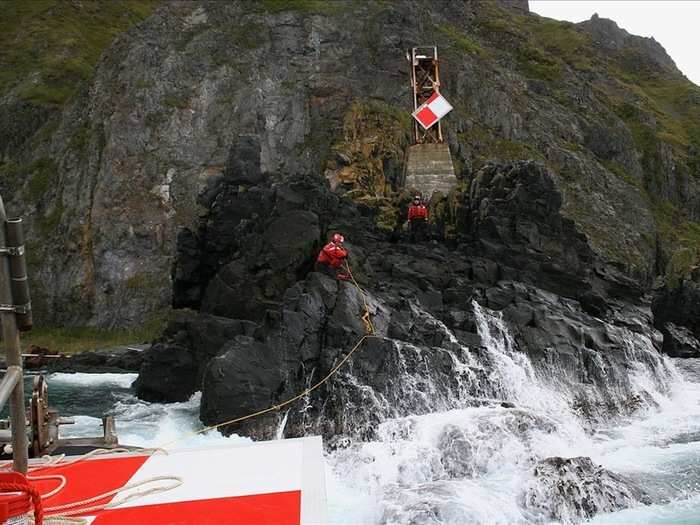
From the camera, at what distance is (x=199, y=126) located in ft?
216

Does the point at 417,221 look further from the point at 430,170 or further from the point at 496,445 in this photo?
the point at 496,445

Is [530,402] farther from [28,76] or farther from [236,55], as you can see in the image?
[28,76]

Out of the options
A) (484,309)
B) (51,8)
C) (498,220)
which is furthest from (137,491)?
(51,8)

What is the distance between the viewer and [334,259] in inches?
907

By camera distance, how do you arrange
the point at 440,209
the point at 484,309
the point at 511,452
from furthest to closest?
the point at 440,209 < the point at 484,309 < the point at 511,452

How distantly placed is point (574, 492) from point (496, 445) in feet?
10.9

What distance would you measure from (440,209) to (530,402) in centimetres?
1442

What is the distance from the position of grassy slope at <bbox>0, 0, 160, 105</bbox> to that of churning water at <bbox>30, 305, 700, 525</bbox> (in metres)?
73.4

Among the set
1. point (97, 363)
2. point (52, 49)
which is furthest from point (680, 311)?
point (52, 49)

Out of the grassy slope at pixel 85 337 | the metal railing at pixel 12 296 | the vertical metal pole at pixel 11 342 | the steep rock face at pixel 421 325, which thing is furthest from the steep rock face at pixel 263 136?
the metal railing at pixel 12 296

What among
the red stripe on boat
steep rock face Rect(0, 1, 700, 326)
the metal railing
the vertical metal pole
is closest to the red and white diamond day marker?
steep rock face Rect(0, 1, 700, 326)

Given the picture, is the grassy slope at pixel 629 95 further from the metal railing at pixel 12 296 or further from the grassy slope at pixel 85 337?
the metal railing at pixel 12 296

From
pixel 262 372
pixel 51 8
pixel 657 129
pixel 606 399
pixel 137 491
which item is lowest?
pixel 606 399

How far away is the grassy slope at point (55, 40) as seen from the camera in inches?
3413
